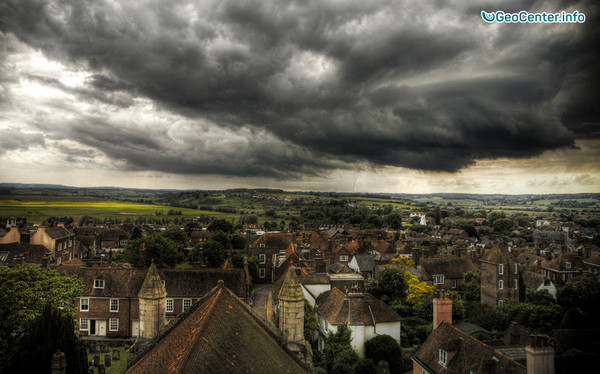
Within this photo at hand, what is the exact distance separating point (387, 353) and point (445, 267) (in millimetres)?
32148

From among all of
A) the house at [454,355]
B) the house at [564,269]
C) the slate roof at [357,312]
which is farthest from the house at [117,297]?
the house at [564,269]

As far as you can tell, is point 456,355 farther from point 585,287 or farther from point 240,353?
point 585,287

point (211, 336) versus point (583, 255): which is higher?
point (211, 336)

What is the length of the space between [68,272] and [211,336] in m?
36.9

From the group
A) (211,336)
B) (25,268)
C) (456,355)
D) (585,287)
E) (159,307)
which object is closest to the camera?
(211,336)

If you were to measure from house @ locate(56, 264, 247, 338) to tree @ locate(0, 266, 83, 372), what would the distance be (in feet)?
24.9

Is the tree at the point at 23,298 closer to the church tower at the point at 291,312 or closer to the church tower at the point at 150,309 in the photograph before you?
the church tower at the point at 150,309

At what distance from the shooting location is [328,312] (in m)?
35.4

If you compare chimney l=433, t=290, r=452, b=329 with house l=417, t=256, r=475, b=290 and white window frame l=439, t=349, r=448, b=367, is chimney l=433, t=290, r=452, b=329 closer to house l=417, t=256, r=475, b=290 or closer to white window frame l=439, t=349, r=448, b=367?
white window frame l=439, t=349, r=448, b=367

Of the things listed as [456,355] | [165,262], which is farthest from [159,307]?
[165,262]

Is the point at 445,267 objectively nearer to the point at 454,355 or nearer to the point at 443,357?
the point at 443,357

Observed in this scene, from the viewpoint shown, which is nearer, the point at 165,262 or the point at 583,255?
the point at 583,255

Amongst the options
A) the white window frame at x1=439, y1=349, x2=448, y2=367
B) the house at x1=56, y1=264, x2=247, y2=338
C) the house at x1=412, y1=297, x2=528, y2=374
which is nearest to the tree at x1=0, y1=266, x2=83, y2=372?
the house at x1=56, y1=264, x2=247, y2=338

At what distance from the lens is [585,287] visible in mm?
38875
